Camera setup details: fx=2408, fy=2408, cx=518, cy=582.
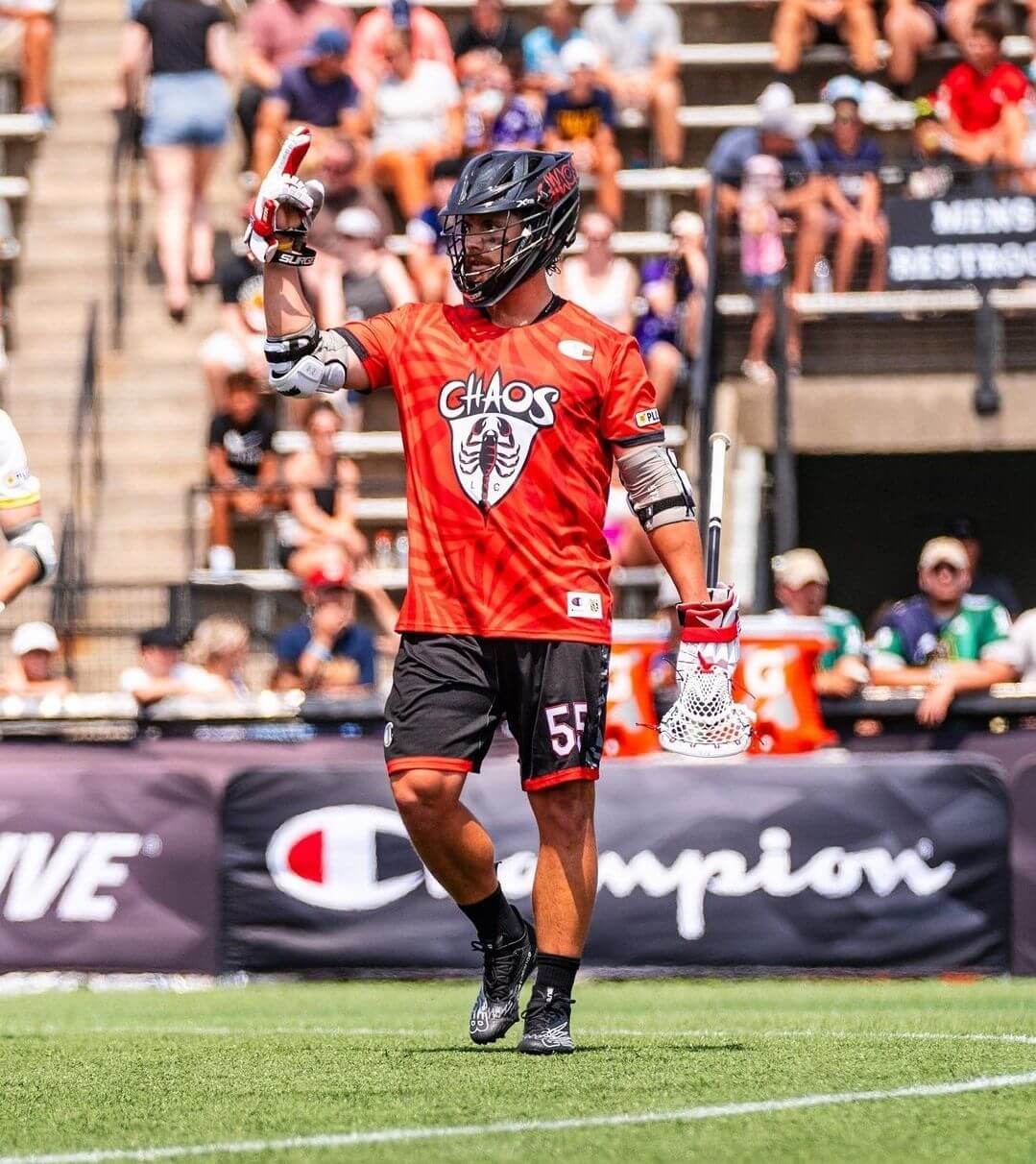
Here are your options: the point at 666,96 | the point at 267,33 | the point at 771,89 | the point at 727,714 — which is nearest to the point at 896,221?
the point at 771,89

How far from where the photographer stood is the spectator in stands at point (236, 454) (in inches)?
607

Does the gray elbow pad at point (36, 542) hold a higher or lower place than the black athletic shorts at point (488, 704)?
higher

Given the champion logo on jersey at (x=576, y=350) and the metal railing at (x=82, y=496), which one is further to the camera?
the metal railing at (x=82, y=496)

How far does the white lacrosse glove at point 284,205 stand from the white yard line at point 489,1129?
2.56m

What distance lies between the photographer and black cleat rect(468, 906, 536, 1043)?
642cm

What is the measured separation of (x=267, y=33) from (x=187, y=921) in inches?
357

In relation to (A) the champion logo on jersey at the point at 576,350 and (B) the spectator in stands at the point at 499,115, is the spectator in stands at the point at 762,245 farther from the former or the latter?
(A) the champion logo on jersey at the point at 576,350

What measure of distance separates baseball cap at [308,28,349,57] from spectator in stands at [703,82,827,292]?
9.25 ft

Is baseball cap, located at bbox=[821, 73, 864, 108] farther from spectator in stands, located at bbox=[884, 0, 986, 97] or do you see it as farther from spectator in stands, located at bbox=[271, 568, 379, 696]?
spectator in stands, located at bbox=[271, 568, 379, 696]

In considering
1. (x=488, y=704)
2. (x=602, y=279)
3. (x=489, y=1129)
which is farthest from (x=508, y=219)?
(x=602, y=279)

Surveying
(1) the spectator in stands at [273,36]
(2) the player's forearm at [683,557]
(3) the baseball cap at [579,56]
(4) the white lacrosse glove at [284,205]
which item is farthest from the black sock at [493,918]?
(1) the spectator in stands at [273,36]

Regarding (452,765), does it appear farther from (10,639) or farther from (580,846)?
(10,639)

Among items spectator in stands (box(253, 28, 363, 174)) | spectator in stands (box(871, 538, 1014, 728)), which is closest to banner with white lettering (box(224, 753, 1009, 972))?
spectator in stands (box(871, 538, 1014, 728))

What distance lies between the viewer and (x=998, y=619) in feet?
37.6
